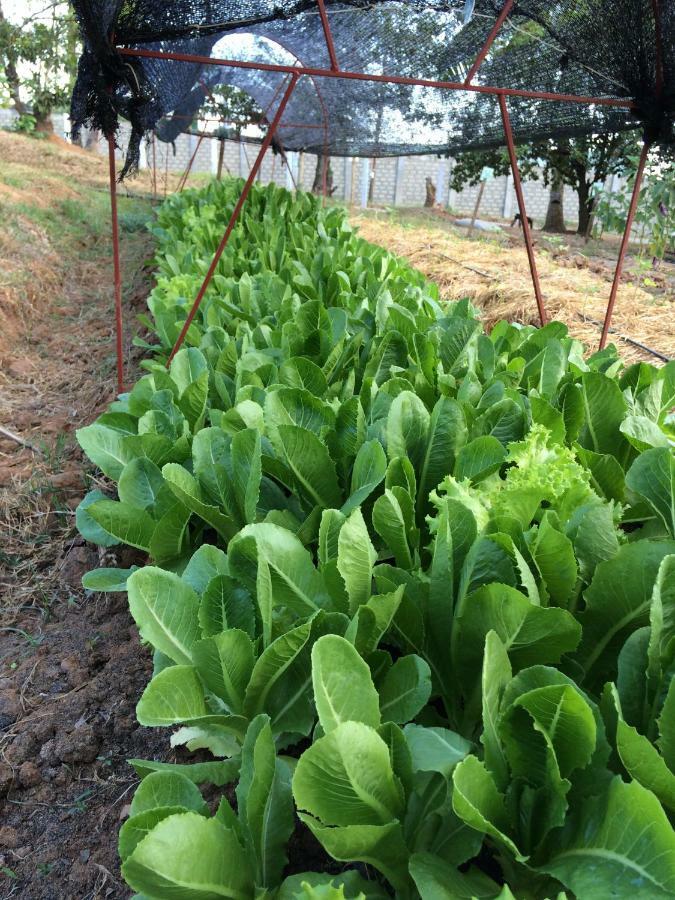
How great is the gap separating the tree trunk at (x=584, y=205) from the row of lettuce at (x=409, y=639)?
1472 centimetres

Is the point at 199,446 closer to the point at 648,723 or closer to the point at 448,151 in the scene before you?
the point at 648,723

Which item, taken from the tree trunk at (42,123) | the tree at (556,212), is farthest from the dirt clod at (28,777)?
the tree trunk at (42,123)

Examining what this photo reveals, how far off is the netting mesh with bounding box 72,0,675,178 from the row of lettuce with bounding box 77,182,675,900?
1.97 metres

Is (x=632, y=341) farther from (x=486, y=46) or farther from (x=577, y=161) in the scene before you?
(x=577, y=161)

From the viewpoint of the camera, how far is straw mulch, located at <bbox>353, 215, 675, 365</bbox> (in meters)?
5.34

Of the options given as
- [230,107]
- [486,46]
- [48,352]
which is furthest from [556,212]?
[486,46]

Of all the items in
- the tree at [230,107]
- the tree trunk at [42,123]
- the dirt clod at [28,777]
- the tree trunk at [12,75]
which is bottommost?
the dirt clod at [28,777]

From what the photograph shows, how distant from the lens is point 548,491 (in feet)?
4.58

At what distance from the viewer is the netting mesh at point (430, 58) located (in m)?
3.28

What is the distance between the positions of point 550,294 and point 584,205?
11005 millimetres

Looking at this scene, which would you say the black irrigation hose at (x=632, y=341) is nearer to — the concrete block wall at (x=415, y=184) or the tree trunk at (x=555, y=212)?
the tree trunk at (x=555, y=212)

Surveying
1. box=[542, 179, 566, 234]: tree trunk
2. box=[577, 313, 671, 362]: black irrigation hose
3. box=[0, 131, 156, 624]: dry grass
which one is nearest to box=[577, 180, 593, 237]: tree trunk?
box=[542, 179, 566, 234]: tree trunk

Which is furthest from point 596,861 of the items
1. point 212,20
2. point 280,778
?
point 212,20

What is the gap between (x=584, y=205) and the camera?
51.2ft
